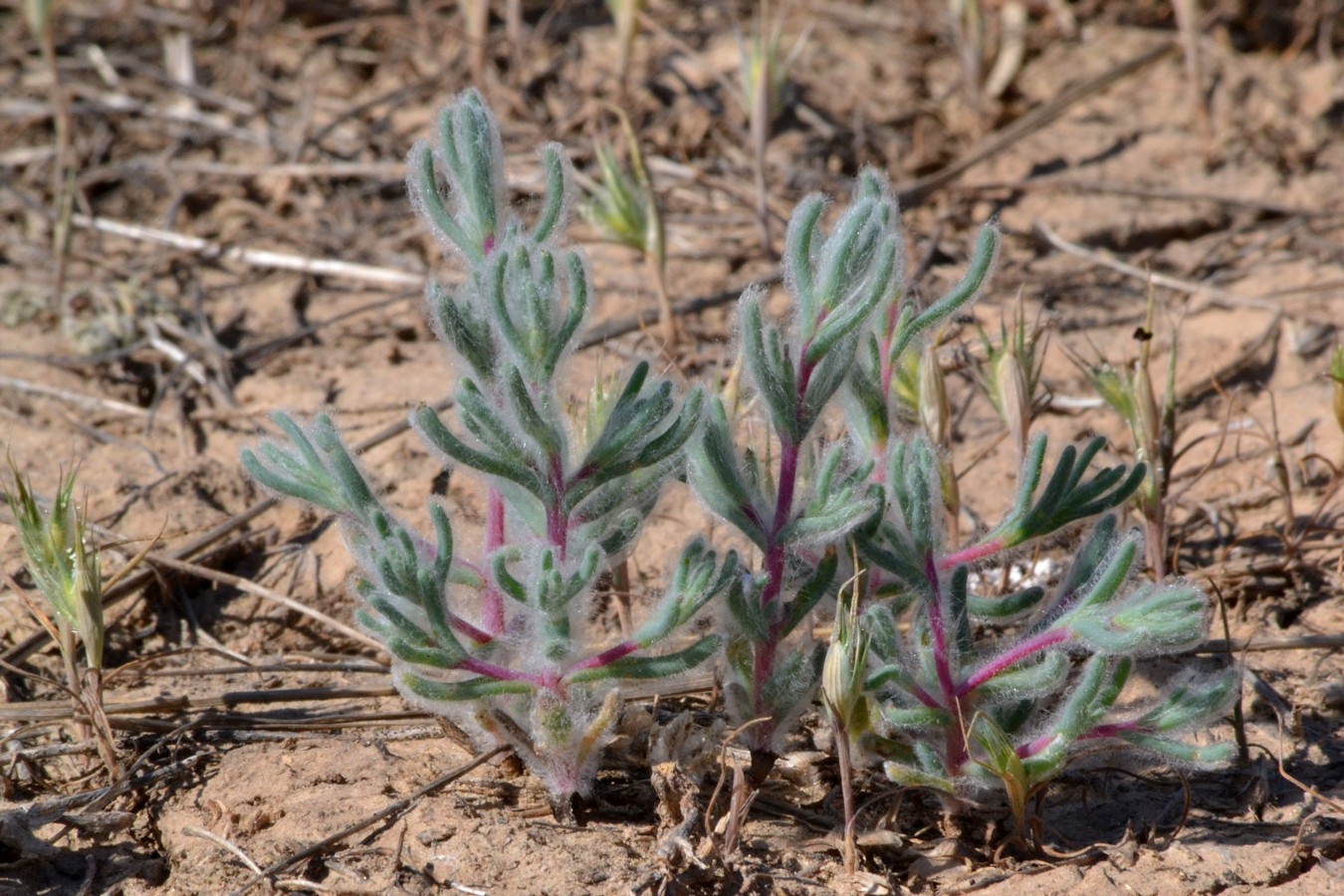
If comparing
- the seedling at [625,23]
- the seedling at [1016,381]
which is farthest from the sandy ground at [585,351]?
the seedling at [1016,381]

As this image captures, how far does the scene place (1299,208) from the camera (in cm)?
449

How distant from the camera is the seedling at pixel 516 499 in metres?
2.07

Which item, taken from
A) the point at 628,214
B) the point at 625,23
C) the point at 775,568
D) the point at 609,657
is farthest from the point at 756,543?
the point at 625,23

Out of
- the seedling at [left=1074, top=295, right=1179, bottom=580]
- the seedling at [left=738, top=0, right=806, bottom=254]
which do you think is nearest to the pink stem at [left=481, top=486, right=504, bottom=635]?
the seedling at [left=1074, top=295, right=1179, bottom=580]

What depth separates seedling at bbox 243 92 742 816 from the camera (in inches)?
81.5

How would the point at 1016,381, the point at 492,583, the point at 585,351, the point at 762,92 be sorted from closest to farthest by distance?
the point at 492,583, the point at 1016,381, the point at 585,351, the point at 762,92

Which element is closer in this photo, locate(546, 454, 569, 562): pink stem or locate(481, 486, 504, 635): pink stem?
locate(546, 454, 569, 562): pink stem

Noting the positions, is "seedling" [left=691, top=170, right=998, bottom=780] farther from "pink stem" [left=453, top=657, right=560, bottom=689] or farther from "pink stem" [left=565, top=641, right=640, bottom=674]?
"pink stem" [left=453, top=657, right=560, bottom=689]

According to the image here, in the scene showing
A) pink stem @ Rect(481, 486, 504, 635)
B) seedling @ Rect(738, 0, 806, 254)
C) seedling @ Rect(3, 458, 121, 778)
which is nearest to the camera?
pink stem @ Rect(481, 486, 504, 635)

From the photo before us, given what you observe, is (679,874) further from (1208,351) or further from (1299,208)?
(1299,208)

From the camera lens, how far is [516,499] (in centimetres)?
224

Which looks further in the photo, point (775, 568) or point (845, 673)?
point (775, 568)

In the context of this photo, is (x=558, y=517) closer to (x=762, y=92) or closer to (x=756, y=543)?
(x=756, y=543)

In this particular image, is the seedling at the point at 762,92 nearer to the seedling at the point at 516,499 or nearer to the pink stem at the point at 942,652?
the seedling at the point at 516,499
